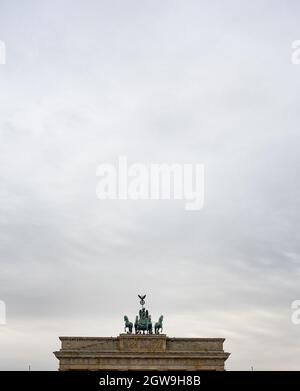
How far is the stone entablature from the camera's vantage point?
77.7 m

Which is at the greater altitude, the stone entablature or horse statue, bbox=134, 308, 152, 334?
horse statue, bbox=134, 308, 152, 334

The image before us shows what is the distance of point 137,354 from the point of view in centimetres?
7800

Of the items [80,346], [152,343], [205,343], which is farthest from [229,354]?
[80,346]

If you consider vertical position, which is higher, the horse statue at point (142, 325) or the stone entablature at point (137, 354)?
the horse statue at point (142, 325)

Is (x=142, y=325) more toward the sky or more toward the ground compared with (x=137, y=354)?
more toward the sky

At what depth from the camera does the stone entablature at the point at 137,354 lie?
77688mm
